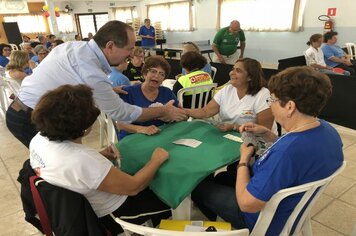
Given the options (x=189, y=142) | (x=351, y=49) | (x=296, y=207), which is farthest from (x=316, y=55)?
(x=296, y=207)

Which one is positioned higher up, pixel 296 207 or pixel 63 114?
pixel 63 114

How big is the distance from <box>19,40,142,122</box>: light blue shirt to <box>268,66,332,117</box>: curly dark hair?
103cm

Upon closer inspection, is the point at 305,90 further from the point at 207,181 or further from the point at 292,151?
the point at 207,181

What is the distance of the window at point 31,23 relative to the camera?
16.5m

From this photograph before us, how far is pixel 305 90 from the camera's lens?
3.83ft

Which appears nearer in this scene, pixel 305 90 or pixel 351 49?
pixel 305 90

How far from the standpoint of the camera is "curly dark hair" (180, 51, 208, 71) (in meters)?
3.25

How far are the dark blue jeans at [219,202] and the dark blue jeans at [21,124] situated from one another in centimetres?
129

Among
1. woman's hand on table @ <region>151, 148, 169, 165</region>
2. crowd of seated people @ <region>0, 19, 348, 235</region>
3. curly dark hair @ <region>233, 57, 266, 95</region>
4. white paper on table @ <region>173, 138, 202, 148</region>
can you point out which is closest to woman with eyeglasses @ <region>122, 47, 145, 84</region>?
curly dark hair @ <region>233, 57, 266, 95</region>

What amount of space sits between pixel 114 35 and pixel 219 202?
120 centimetres

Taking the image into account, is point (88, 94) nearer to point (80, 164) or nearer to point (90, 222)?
point (80, 164)

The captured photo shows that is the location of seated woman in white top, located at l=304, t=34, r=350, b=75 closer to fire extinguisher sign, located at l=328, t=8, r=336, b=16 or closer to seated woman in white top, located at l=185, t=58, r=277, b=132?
fire extinguisher sign, located at l=328, t=8, r=336, b=16

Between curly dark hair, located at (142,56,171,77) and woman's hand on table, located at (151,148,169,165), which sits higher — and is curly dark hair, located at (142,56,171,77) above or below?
above

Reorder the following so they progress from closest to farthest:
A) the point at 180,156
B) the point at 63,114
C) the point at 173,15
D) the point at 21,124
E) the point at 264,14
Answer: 1. the point at 63,114
2. the point at 180,156
3. the point at 21,124
4. the point at 264,14
5. the point at 173,15
